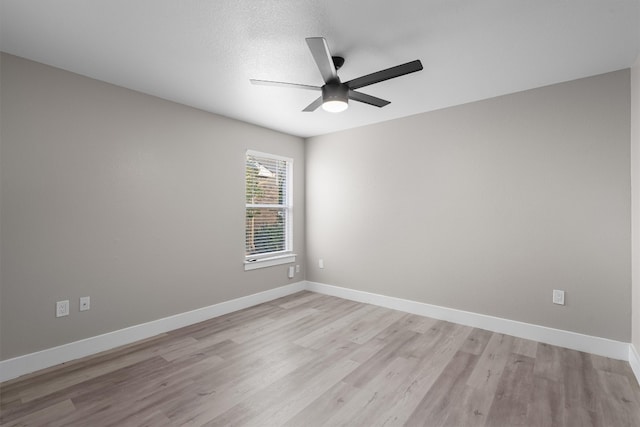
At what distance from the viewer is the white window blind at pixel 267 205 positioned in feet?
13.6

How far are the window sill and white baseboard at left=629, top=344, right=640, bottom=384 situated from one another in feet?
12.2

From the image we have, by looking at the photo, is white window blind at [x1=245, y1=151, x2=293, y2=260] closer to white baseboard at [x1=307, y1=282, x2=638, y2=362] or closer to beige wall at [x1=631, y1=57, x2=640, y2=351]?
white baseboard at [x1=307, y1=282, x2=638, y2=362]

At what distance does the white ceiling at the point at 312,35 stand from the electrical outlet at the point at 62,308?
198 centimetres

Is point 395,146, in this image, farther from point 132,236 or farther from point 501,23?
point 132,236

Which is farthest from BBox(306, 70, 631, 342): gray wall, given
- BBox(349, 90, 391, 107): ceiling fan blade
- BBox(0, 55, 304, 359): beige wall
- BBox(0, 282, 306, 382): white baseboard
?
Result: BBox(0, 55, 304, 359): beige wall

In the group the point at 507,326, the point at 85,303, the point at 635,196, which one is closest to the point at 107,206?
the point at 85,303

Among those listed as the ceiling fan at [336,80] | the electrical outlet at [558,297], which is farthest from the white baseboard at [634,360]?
the ceiling fan at [336,80]

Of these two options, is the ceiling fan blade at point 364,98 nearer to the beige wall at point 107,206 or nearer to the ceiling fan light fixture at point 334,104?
the ceiling fan light fixture at point 334,104

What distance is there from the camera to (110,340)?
2.77 meters

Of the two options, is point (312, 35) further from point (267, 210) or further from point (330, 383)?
point (267, 210)

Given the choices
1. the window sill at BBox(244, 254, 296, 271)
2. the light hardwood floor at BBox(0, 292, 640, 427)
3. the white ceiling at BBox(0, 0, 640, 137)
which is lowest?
the light hardwood floor at BBox(0, 292, 640, 427)

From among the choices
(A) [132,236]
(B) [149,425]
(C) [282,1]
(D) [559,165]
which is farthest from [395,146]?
(B) [149,425]

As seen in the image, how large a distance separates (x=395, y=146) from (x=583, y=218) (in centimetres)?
207

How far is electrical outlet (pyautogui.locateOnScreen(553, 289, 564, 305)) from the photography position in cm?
282
